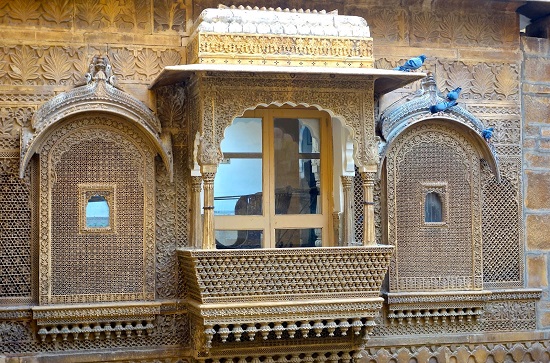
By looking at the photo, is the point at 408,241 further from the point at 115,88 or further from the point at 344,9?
the point at 115,88

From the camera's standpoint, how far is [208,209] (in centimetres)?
602

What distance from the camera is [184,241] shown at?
6.44m

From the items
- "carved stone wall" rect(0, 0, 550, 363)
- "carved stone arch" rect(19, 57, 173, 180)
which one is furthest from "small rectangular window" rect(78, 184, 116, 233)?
"carved stone arch" rect(19, 57, 173, 180)

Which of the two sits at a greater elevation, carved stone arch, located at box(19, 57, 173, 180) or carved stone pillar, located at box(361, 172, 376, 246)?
carved stone arch, located at box(19, 57, 173, 180)

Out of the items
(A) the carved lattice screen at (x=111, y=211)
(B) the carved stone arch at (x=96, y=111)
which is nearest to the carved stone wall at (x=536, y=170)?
(B) the carved stone arch at (x=96, y=111)

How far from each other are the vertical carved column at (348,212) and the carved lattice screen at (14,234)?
2256 mm

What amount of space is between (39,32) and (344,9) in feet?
7.46

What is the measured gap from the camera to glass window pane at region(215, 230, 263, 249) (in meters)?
6.56

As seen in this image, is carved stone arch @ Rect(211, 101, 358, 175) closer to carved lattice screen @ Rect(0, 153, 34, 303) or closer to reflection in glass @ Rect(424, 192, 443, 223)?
reflection in glass @ Rect(424, 192, 443, 223)

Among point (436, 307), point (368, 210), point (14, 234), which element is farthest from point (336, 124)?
point (14, 234)

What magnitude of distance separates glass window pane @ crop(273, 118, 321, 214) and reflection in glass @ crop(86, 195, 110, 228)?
50.5 inches

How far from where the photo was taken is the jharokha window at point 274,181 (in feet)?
21.6

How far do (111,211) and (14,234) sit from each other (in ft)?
2.21

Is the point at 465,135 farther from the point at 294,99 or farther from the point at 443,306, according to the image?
the point at 294,99
